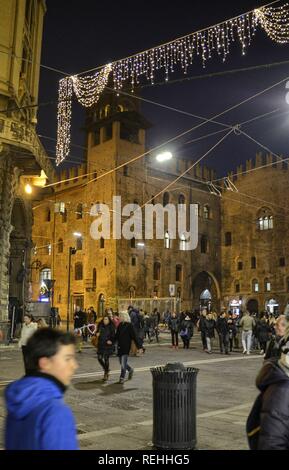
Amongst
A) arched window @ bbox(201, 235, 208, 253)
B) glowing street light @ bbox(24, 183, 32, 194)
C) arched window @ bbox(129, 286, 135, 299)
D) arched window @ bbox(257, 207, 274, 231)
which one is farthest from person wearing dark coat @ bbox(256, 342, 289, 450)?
arched window @ bbox(201, 235, 208, 253)

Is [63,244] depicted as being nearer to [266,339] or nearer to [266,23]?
[266,339]

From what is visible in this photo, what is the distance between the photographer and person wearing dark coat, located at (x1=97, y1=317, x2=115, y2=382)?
38.1 feet

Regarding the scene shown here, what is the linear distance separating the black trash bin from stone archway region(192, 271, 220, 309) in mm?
43525

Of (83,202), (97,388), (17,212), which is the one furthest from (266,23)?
(83,202)

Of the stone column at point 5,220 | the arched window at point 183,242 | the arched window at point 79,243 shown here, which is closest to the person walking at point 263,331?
the stone column at point 5,220

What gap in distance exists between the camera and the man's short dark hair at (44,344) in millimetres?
2441

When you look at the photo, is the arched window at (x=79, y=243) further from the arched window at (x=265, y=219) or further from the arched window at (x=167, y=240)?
the arched window at (x=265, y=219)

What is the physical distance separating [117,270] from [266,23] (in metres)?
30.2

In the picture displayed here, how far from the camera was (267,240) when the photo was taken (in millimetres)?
47125

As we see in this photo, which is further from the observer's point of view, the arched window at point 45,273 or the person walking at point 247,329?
the arched window at point 45,273

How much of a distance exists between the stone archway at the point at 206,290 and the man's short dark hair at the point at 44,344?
47.1 m

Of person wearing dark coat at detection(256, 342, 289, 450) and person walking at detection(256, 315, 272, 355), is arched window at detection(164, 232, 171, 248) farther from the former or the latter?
person wearing dark coat at detection(256, 342, 289, 450)

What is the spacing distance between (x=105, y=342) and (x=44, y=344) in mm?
9388

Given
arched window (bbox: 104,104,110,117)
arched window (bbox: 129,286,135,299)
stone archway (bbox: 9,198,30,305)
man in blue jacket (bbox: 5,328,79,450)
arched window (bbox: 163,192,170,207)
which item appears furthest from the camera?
arched window (bbox: 163,192,170,207)
